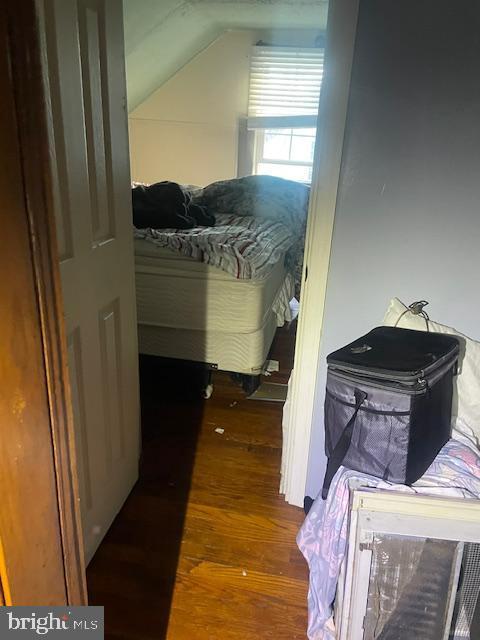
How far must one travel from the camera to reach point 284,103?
4754 millimetres

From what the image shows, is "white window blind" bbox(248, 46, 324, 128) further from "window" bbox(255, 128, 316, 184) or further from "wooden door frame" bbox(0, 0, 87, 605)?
"wooden door frame" bbox(0, 0, 87, 605)

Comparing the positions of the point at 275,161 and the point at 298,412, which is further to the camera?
the point at 275,161

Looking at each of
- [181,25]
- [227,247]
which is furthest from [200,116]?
[227,247]

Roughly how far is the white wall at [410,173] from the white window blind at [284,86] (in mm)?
3494

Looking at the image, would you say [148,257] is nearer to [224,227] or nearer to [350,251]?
[224,227]

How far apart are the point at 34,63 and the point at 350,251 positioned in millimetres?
1116

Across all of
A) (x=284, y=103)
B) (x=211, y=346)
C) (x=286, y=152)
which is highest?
(x=284, y=103)

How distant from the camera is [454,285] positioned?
1.50m

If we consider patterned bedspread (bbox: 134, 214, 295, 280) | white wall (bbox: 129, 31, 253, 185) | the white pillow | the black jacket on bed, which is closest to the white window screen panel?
white wall (bbox: 129, 31, 253, 185)

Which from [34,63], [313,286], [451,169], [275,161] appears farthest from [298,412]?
[275,161]

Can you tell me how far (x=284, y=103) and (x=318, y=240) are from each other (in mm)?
3723

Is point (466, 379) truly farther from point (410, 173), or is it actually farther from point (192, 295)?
point (192, 295)

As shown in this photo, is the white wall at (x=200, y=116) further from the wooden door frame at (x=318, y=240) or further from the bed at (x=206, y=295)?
the wooden door frame at (x=318, y=240)

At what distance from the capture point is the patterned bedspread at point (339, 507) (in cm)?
122
